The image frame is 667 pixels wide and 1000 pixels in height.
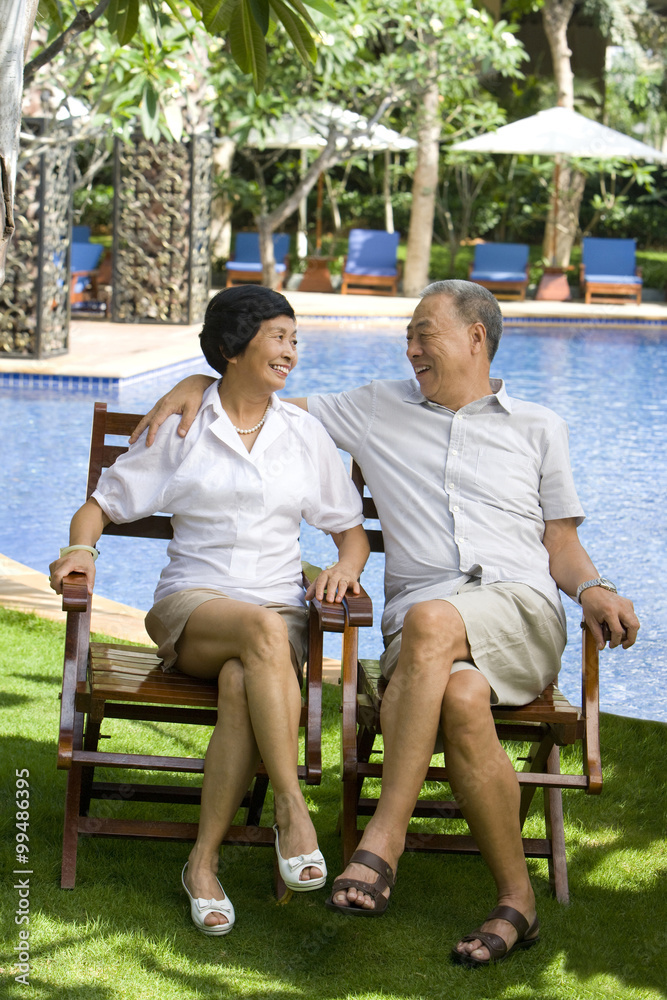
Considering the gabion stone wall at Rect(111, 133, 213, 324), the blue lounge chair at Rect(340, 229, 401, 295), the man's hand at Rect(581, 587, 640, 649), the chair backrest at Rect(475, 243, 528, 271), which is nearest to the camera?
the man's hand at Rect(581, 587, 640, 649)

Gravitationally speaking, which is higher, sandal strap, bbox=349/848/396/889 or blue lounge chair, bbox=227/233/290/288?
blue lounge chair, bbox=227/233/290/288

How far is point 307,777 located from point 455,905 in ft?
1.59

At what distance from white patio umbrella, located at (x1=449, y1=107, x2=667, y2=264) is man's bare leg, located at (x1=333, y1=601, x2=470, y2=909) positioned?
1598cm

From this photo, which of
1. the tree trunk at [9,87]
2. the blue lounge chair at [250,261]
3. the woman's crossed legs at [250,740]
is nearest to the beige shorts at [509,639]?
the woman's crossed legs at [250,740]

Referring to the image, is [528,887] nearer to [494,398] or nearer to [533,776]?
[533,776]

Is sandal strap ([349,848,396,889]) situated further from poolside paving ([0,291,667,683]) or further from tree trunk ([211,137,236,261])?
tree trunk ([211,137,236,261])

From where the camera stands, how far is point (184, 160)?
41.8ft

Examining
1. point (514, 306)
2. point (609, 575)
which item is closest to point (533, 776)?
point (609, 575)

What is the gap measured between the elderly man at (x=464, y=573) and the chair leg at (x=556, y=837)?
222mm

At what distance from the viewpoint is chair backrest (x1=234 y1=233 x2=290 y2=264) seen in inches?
717

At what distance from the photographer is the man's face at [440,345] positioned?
9.59 ft

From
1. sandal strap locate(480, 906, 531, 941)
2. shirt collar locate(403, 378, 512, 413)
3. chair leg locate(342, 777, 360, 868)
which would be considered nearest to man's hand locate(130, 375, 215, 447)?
shirt collar locate(403, 378, 512, 413)

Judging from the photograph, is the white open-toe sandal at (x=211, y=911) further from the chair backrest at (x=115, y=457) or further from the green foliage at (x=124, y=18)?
the green foliage at (x=124, y=18)

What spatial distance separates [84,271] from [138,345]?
4046 mm
